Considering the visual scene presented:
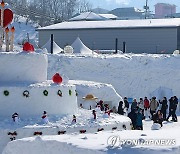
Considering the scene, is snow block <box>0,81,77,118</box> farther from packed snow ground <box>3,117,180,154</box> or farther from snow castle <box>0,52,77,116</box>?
packed snow ground <box>3,117,180,154</box>

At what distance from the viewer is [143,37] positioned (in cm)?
4434

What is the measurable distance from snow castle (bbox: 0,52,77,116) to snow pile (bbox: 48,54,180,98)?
13.7m

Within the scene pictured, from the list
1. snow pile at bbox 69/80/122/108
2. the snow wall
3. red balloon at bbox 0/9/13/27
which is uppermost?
red balloon at bbox 0/9/13/27

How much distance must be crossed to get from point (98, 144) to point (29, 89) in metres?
6.36

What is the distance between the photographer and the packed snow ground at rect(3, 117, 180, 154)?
10.3m

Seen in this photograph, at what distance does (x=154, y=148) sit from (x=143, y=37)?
34548 mm

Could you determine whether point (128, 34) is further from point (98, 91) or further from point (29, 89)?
point (29, 89)

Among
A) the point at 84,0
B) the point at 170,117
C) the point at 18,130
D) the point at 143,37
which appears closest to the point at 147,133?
the point at 18,130

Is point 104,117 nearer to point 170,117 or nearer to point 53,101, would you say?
point 53,101

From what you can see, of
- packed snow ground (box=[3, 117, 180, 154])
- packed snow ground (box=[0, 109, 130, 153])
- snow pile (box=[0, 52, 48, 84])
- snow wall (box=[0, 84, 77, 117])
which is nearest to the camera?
packed snow ground (box=[3, 117, 180, 154])

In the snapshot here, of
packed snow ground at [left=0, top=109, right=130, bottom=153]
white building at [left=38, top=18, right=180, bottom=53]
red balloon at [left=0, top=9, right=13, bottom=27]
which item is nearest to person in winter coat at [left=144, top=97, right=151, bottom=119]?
packed snow ground at [left=0, top=109, right=130, bottom=153]

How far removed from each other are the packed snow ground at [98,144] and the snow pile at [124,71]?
1939cm

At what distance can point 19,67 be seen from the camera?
17172 mm

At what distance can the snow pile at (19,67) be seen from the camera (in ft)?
56.0
